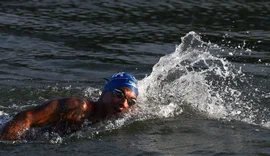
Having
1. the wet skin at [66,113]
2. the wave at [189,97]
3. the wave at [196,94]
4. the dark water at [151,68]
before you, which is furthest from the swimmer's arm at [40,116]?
the wave at [196,94]

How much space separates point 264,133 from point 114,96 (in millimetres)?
1956

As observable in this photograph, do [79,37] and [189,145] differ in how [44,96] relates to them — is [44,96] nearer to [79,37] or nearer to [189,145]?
[189,145]

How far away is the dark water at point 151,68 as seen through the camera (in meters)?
8.68

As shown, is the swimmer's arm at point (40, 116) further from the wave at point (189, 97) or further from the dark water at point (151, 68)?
the wave at point (189, 97)

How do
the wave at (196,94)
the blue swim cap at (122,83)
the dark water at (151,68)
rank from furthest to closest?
the wave at (196,94)
the blue swim cap at (122,83)
the dark water at (151,68)

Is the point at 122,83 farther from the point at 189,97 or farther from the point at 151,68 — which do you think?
the point at 151,68

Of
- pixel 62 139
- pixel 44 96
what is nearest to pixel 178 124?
pixel 62 139

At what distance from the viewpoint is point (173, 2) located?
67.3 feet

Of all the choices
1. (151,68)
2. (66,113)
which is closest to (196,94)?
(151,68)

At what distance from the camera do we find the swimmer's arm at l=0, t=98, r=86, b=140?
830 centimetres

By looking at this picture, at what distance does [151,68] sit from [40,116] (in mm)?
5200

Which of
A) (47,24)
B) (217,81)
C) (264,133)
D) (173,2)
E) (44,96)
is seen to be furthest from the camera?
(173,2)

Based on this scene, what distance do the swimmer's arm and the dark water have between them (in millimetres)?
151

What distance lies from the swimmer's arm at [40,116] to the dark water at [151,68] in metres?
0.15
